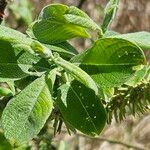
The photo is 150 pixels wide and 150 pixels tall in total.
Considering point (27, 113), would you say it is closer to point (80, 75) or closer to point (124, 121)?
point (80, 75)

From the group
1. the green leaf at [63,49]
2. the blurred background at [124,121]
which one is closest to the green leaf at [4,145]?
the green leaf at [63,49]

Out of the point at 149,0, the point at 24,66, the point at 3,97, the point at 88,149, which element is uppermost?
the point at 24,66

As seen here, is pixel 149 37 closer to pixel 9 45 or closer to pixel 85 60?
A: pixel 85 60

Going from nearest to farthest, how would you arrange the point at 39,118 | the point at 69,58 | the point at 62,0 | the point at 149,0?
the point at 39,118
the point at 69,58
the point at 62,0
the point at 149,0

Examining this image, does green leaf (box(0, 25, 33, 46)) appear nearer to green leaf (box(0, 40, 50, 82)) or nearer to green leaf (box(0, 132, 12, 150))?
→ green leaf (box(0, 40, 50, 82))

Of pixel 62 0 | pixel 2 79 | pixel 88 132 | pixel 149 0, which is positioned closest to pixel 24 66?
pixel 2 79

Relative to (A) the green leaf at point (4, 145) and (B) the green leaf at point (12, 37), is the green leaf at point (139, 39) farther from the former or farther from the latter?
(A) the green leaf at point (4, 145)

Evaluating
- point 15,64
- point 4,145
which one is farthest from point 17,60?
point 4,145

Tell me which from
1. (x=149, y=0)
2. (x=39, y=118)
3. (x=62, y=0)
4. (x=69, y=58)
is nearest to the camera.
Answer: (x=39, y=118)
